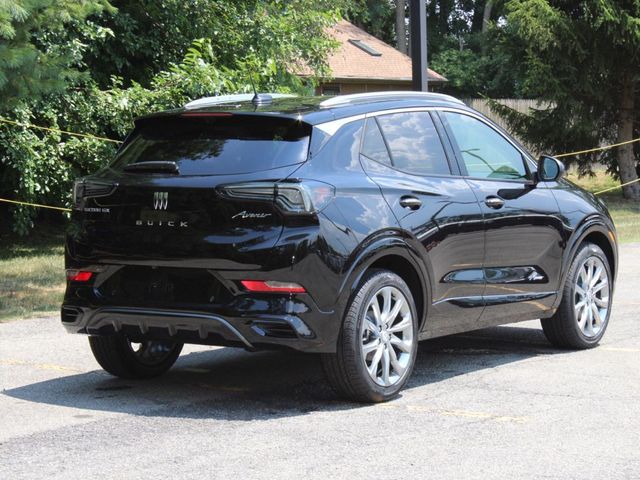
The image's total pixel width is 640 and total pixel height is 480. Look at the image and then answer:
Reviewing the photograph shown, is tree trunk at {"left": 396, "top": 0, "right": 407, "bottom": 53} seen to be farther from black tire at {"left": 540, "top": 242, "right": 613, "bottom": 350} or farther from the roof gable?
black tire at {"left": 540, "top": 242, "right": 613, "bottom": 350}

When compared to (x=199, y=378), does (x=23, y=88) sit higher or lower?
higher

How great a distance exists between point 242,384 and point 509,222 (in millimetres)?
2112

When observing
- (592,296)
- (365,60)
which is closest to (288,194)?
(592,296)

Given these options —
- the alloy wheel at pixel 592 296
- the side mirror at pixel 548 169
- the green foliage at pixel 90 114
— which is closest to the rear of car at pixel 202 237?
the side mirror at pixel 548 169

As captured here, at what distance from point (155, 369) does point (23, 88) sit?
4321mm

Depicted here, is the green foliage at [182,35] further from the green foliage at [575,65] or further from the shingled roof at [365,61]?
the shingled roof at [365,61]

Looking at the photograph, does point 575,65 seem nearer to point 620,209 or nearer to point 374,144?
point 620,209

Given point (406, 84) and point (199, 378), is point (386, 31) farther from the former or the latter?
point (199, 378)

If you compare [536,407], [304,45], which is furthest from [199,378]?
[304,45]

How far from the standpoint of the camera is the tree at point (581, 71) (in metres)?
27.4

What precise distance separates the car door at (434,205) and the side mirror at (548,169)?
0.95 meters

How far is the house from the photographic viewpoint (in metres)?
41.8

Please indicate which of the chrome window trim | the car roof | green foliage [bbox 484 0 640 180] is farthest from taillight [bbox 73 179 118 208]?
green foliage [bbox 484 0 640 180]

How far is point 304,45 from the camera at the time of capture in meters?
19.4
